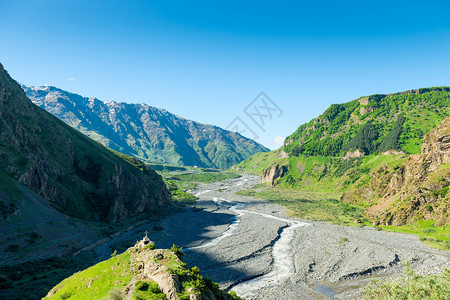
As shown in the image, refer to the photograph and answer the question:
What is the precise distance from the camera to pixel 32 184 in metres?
74.2

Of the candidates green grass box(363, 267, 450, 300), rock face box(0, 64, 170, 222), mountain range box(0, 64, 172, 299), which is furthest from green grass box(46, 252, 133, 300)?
rock face box(0, 64, 170, 222)

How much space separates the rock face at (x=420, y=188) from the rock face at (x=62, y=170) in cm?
10301

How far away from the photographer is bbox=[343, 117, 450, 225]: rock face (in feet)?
265

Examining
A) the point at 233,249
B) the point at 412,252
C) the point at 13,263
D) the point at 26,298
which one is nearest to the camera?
the point at 26,298

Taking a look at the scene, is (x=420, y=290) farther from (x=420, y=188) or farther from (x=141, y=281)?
(x=420, y=188)

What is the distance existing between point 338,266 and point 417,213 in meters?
49.6

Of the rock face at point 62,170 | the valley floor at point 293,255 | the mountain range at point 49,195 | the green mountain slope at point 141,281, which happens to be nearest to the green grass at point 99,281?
the green mountain slope at point 141,281

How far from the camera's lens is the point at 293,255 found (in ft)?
207

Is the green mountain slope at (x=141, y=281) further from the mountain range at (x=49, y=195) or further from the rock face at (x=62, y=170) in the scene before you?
the rock face at (x=62, y=170)

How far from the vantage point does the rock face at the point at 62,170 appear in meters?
75.8

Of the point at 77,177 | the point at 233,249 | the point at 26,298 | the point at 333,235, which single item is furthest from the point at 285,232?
the point at 77,177

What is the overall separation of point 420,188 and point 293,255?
58525 mm

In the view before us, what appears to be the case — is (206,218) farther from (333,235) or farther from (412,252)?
(412,252)

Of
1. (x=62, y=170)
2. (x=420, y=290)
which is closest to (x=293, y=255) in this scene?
(x=420, y=290)
